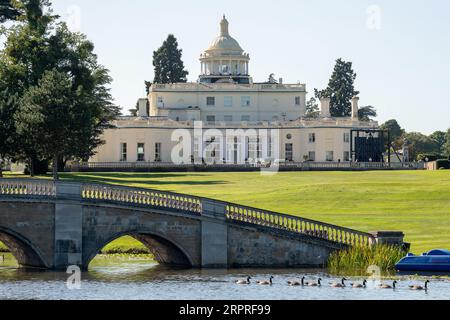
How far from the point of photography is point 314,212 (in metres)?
78.8

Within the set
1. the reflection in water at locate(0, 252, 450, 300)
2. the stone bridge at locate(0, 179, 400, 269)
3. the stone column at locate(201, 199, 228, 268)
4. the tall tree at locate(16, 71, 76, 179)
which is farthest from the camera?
the tall tree at locate(16, 71, 76, 179)

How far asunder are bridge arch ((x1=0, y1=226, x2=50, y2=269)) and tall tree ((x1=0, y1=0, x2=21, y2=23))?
45538 mm

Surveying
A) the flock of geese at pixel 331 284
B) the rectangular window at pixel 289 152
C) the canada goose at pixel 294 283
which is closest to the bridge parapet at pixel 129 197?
the flock of geese at pixel 331 284

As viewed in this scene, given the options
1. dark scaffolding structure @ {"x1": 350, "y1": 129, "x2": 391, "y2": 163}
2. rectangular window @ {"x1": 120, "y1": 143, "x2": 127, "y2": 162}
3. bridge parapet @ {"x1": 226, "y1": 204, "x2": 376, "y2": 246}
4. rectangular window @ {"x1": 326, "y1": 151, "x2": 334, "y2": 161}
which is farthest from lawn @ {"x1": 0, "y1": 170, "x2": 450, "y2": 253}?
rectangular window @ {"x1": 326, "y1": 151, "x2": 334, "y2": 161}

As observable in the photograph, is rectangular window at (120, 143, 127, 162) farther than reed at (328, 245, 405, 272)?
Answer: Yes

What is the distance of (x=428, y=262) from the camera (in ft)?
200

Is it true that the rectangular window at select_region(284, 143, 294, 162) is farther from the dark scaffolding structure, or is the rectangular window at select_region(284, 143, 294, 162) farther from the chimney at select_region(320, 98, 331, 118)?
the dark scaffolding structure

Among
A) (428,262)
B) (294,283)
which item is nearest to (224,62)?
(428,262)

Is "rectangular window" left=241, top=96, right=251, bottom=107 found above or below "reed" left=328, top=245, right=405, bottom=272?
above

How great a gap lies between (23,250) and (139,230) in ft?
20.1

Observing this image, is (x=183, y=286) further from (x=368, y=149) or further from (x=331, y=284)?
(x=368, y=149)

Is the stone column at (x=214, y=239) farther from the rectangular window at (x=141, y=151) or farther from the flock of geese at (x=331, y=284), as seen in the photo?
the rectangular window at (x=141, y=151)

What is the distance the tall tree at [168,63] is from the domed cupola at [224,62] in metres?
11.1

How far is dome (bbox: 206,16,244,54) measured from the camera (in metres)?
172
